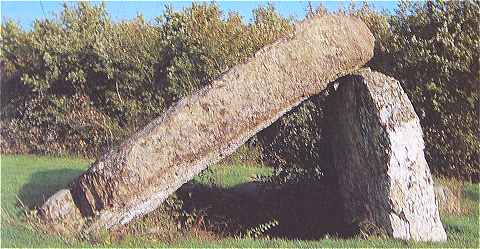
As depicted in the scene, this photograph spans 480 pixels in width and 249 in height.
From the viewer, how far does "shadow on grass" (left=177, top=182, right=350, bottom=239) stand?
8.26m

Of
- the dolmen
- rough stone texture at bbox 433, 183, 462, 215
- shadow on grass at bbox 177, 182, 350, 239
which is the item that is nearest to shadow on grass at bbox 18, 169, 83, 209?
the dolmen

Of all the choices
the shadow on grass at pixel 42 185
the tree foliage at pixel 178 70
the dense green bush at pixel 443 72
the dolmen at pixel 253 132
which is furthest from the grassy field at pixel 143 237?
the tree foliage at pixel 178 70

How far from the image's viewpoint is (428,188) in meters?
7.16

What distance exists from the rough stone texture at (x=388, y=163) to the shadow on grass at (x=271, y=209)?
2.22 feet

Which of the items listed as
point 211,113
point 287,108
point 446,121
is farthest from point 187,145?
point 446,121

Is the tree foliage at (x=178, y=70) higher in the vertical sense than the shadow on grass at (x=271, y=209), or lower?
higher

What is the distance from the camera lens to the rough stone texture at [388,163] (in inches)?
279

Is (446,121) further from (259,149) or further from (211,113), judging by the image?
(211,113)

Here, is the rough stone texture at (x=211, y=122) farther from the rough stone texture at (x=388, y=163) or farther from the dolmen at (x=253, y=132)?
the rough stone texture at (x=388, y=163)

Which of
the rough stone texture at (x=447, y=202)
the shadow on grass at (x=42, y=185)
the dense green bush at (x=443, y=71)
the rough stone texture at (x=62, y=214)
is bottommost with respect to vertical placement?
the rough stone texture at (x=447, y=202)

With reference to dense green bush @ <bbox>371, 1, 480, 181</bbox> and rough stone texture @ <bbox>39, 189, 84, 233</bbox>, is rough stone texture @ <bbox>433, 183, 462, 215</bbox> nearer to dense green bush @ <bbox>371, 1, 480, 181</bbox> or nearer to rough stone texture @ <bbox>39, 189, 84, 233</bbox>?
dense green bush @ <bbox>371, 1, 480, 181</bbox>

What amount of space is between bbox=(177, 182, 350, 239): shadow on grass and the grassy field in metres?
0.32

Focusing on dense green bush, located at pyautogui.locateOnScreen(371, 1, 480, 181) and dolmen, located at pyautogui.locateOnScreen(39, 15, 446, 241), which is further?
dense green bush, located at pyautogui.locateOnScreen(371, 1, 480, 181)

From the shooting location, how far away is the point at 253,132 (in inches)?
287
